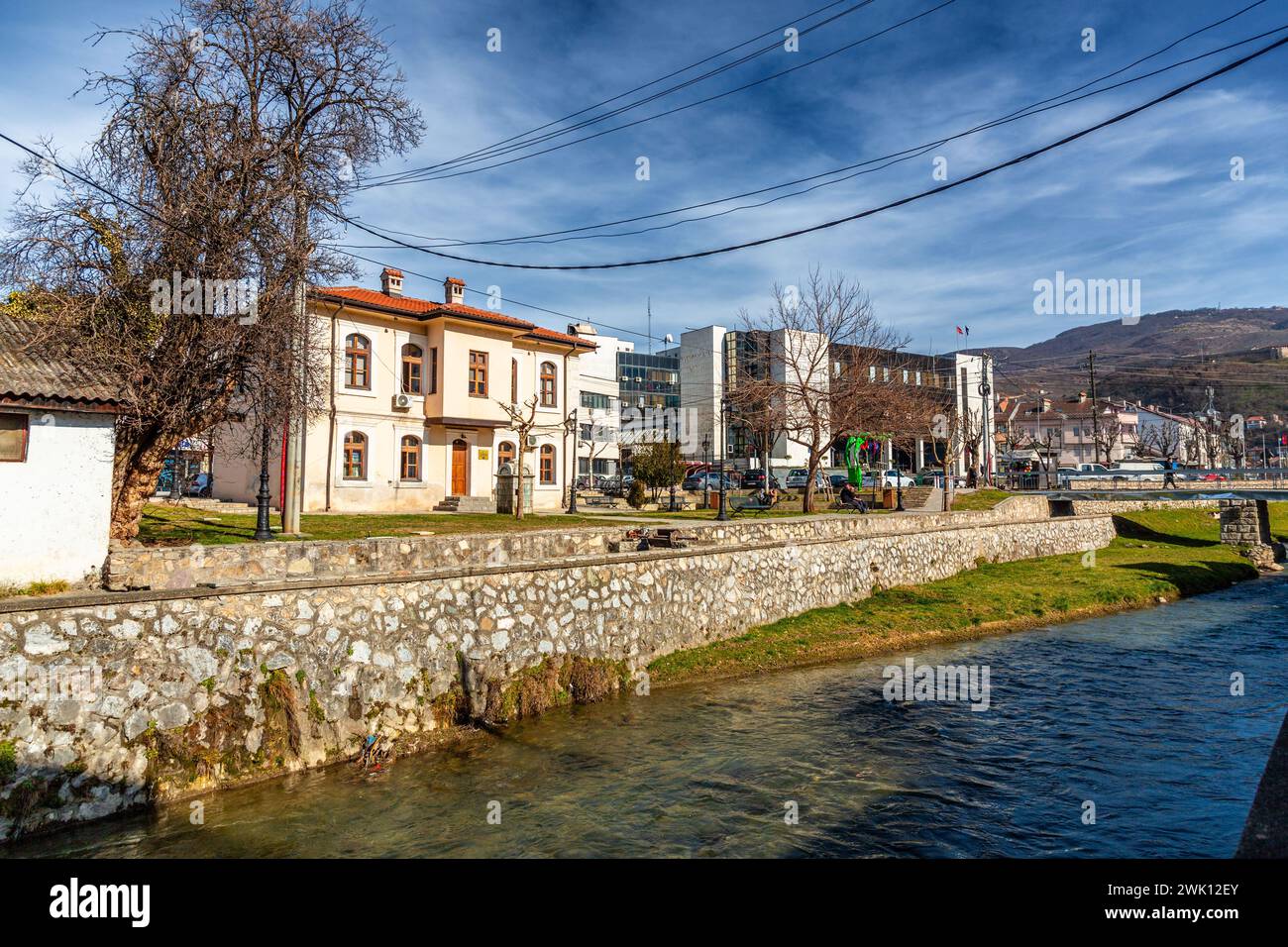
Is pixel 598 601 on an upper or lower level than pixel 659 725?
upper

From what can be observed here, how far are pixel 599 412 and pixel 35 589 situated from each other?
205 ft

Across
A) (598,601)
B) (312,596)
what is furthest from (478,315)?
(312,596)

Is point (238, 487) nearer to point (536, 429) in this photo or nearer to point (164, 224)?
point (536, 429)

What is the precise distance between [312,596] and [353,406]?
19.3 m

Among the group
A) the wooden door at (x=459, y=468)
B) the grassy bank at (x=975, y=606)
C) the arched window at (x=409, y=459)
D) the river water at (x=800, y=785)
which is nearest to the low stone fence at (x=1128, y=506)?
the grassy bank at (x=975, y=606)

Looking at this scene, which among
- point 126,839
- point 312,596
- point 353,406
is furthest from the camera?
point 353,406

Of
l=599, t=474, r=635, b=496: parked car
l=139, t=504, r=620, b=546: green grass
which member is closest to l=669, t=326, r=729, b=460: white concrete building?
l=599, t=474, r=635, b=496: parked car

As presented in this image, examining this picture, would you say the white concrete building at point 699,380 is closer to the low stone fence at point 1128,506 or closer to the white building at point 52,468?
the low stone fence at point 1128,506

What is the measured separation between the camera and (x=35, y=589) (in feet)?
31.1

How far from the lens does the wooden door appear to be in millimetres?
30625

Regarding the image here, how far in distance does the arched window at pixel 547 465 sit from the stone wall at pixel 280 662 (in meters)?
18.9

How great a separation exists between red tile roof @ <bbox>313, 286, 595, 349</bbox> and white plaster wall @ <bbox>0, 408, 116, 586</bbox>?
16.5 meters
